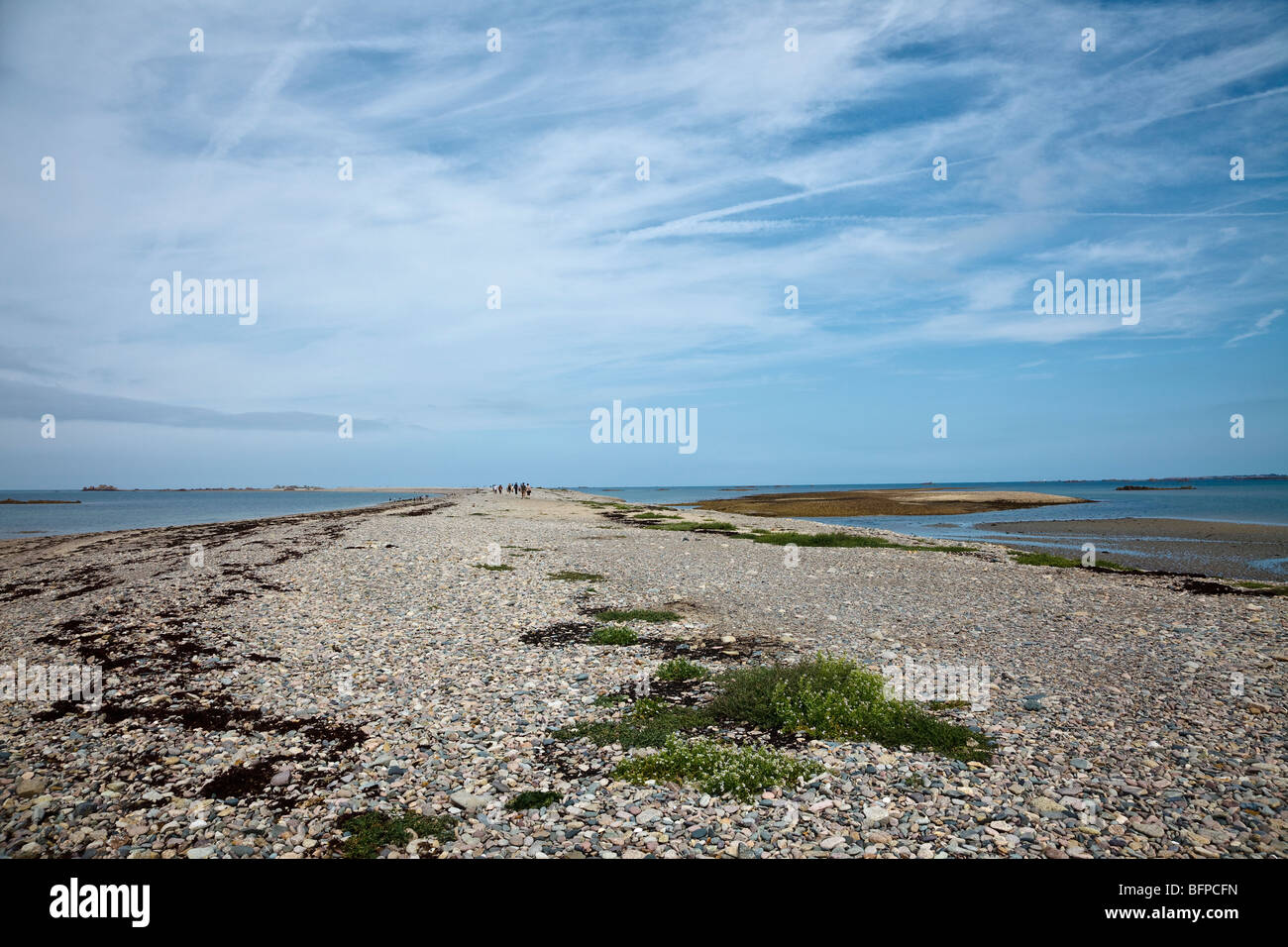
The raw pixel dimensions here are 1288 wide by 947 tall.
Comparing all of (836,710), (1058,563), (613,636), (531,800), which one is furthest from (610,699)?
(1058,563)

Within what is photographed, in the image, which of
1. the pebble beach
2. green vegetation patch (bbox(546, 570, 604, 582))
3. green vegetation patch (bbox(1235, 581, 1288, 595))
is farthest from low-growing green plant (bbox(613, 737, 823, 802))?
green vegetation patch (bbox(1235, 581, 1288, 595))

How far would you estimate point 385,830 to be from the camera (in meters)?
7.95

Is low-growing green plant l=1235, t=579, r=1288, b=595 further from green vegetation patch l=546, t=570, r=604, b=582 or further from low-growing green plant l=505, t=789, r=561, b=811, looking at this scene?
low-growing green plant l=505, t=789, r=561, b=811

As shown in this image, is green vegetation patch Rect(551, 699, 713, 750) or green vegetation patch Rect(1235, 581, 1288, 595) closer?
green vegetation patch Rect(551, 699, 713, 750)

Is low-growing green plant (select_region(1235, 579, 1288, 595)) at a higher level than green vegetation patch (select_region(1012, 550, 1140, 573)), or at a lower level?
higher

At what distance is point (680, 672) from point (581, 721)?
335 cm

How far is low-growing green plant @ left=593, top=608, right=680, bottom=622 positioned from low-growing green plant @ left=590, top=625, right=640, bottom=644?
1905 mm

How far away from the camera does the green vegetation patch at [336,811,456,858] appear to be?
7625 millimetres

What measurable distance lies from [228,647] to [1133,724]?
20566 mm

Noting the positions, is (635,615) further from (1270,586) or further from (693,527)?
(693,527)

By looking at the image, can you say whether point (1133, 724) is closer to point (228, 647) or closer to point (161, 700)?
point (161, 700)

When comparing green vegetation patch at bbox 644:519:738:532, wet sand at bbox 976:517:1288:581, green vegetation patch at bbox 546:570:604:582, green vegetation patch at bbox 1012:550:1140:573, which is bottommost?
wet sand at bbox 976:517:1288:581
